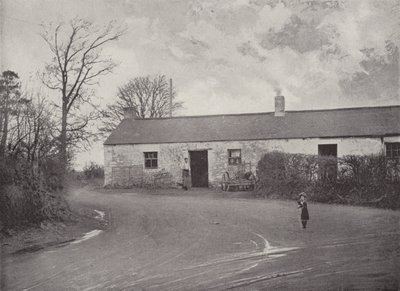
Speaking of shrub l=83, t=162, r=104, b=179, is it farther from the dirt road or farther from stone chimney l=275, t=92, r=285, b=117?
the dirt road

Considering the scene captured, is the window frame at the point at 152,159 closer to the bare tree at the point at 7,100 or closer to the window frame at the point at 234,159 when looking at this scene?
the window frame at the point at 234,159

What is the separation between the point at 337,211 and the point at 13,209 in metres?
10.4

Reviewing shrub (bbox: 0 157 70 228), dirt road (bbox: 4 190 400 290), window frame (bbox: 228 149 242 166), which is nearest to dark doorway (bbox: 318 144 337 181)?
dirt road (bbox: 4 190 400 290)

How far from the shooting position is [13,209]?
10.2 m

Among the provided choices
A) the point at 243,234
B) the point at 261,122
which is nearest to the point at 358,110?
the point at 261,122

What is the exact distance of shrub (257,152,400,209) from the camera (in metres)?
14.9

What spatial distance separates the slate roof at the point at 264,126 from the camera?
24447 millimetres

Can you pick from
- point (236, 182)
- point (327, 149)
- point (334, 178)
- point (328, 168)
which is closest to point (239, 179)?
point (236, 182)

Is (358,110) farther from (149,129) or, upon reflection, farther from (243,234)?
(243,234)

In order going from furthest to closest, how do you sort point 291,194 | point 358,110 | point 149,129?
point 149,129, point 358,110, point 291,194

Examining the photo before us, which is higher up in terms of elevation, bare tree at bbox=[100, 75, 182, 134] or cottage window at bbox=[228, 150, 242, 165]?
bare tree at bbox=[100, 75, 182, 134]

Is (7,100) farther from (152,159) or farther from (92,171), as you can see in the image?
(92,171)

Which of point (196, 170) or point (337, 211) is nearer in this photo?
point (337, 211)

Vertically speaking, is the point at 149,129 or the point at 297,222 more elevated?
the point at 149,129
